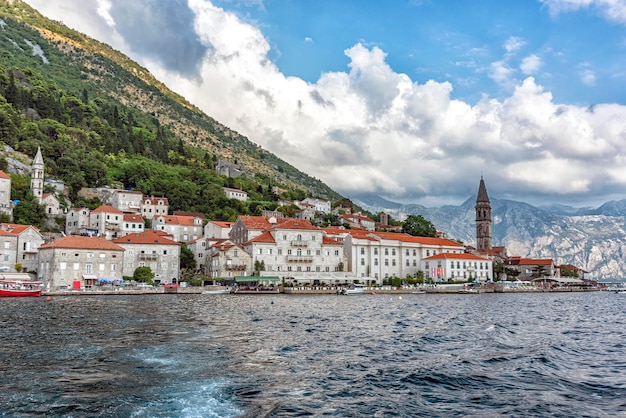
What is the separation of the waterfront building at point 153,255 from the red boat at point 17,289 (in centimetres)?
1405

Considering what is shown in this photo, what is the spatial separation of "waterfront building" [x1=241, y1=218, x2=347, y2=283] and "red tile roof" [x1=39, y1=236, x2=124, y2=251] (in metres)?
20.7

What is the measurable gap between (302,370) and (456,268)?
83655 mm

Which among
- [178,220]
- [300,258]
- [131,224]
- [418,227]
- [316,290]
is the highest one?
[418,227]

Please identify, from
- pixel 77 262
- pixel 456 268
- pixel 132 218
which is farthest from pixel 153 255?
pixel 456 268

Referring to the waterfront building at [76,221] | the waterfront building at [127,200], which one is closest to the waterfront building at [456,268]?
the waterfront building at [127,200]

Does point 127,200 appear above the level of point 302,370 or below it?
above

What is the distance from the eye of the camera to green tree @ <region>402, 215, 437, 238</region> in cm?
11894

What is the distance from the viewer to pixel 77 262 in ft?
223

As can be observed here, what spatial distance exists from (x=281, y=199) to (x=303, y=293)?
6161 centimetres

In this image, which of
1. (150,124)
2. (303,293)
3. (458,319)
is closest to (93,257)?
(303,293)

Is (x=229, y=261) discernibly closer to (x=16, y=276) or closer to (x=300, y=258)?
(x=300, y=258)

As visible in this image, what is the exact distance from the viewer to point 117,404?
12852 mm

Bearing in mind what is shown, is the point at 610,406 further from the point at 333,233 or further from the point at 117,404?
the point at 333,233

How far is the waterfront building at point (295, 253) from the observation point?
271 feet
